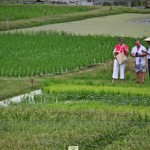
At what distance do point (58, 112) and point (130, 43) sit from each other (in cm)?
1171

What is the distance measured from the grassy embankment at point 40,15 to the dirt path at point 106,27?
908mm

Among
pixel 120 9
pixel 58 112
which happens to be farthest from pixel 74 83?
pixel 120 9

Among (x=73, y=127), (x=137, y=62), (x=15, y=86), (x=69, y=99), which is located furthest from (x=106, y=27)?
(x=73, y=127)

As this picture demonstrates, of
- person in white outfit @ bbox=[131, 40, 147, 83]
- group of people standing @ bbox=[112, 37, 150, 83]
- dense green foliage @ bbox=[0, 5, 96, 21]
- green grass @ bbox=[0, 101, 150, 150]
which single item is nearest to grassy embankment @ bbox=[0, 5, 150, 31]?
dense green foliage @ bbox=[0, 5, 96, 21]

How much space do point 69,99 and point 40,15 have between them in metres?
24.1

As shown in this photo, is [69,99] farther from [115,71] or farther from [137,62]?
[137,62]

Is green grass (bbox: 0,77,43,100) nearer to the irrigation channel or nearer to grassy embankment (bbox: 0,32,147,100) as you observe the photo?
grassy embankment (bbox: 0,32,147,100)

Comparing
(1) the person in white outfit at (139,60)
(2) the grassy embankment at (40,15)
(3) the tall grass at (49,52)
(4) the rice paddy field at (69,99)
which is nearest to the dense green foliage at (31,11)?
(2) the grassy embankment at (40,15)

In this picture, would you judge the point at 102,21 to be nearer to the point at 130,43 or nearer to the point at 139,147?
the point at 130,43

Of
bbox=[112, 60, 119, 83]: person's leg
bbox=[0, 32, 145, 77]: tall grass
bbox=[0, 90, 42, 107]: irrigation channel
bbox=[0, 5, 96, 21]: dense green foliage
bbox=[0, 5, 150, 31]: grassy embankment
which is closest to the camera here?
bbox=[0, 90, 42, 107]: irrigation channel

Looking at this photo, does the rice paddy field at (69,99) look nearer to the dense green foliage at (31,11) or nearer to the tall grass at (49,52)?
the tall grass at (49,52)

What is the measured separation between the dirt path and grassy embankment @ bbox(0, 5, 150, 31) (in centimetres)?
91

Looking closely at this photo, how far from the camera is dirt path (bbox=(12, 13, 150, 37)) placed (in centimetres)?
2707

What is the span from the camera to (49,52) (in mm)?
19125
